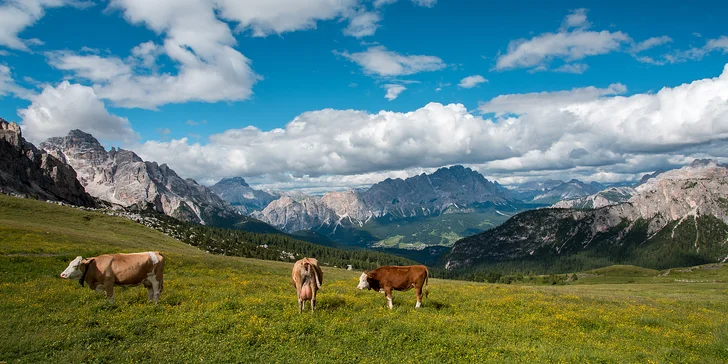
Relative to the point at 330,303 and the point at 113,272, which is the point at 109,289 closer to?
the point at 113,272

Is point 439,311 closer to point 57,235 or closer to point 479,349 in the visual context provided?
point 479,349

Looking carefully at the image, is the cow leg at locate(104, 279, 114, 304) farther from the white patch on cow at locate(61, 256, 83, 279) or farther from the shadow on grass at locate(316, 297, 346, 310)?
the shadow on grass at locate(316, 297, 346, 310)

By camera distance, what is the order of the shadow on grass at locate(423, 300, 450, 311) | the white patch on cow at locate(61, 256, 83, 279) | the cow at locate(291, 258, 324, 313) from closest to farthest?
the white patch on cow at locate(61, 256, 83, 279), the cow at locate(291, 258, 324, 313), the shadow on grass at locate(423, 300, 450, 311)

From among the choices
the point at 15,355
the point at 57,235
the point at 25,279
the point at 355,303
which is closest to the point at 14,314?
the point at 15,355

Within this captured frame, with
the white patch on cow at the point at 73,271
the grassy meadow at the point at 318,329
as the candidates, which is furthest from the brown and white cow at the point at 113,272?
the grassy meadow at the point at 318,329

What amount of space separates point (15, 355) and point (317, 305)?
45.0ft

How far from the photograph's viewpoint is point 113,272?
66.0 feet

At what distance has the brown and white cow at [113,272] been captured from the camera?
787 inches

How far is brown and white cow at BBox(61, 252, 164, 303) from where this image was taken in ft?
65.6

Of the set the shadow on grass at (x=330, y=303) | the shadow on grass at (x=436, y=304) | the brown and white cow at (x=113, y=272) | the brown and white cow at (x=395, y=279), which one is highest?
the brown and white cow at (x=113, y=272)

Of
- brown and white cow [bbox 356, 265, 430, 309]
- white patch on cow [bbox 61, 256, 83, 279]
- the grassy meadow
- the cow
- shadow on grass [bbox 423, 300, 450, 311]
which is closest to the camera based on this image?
the grassy meadow

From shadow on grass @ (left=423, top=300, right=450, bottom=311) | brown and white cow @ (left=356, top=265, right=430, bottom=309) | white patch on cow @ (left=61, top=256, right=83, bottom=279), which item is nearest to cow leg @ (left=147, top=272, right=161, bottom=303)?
white patch on cow @ (left=61, top=256, right=83, bottom=279)

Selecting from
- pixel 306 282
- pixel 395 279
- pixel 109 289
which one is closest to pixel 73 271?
pixel 109 289

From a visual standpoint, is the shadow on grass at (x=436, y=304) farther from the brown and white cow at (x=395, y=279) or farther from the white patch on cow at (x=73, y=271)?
the white patch on cow at (x=73, y=271)
